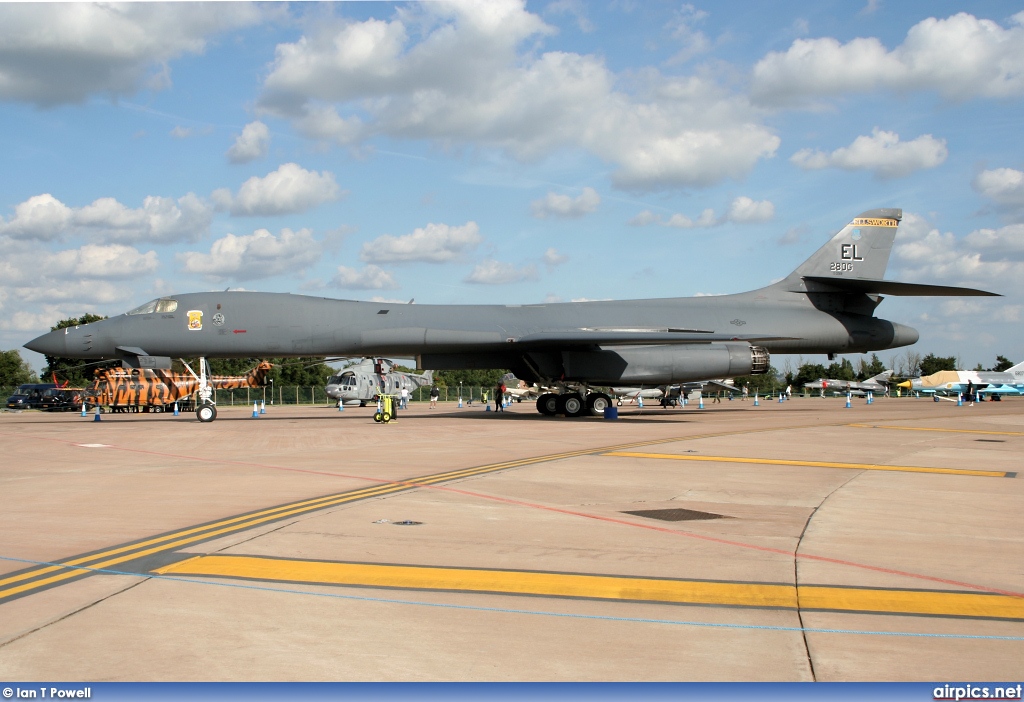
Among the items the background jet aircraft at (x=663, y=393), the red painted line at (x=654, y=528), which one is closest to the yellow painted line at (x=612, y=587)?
the red painted line at (x=654, y=528)

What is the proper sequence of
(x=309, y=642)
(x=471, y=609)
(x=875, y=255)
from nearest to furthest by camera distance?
(x=309, y=642) < (x=471, y=609) < (x=875, y=255)

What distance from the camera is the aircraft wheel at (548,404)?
86.2ft

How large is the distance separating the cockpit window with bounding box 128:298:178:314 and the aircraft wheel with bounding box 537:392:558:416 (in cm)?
1130

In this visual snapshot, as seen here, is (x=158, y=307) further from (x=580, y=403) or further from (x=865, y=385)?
(x=865, y=385)

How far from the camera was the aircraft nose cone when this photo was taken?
22.2 metres

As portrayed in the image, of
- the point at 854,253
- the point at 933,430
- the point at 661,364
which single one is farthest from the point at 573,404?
the point at 854,253

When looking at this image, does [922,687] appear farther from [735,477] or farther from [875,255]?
[875,255]

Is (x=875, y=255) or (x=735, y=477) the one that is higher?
(x=875, y=255)

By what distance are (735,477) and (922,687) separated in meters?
7.90

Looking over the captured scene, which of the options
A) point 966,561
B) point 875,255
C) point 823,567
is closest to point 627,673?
point 823,567

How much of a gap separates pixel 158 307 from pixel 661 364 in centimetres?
1447

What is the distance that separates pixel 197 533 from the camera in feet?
22.1

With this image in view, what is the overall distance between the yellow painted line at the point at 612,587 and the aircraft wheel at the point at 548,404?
2076 cm

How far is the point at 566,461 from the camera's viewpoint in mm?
12336
